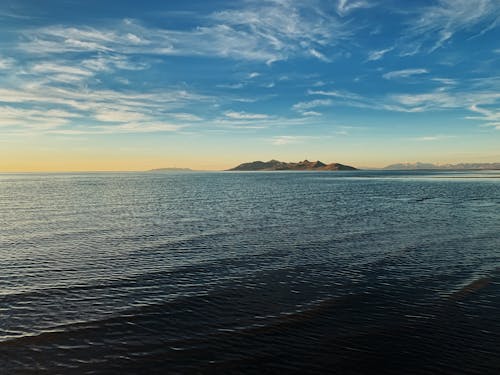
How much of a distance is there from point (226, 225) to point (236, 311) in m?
26.1

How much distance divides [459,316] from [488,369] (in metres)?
4.75

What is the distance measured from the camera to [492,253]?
29.4m

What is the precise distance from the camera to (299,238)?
36.6 meters

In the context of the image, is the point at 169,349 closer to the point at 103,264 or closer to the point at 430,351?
the point at 430,351

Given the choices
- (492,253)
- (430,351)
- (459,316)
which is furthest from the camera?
(492,253)

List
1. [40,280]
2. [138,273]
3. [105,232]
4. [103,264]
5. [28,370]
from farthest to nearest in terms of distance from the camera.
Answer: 1. [105,232]
2. [103,264]
3. [138,273]
4. [40,280]
5. [28,370]

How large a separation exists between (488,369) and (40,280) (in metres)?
23.2

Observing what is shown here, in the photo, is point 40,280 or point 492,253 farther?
point 492,253

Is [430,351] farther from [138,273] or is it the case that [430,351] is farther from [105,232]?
[105,232]

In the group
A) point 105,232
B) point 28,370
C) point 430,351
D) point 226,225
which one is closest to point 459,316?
point 430,351

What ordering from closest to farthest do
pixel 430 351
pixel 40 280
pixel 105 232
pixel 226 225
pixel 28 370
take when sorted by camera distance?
pixel 28 370
pixel 430 351
pixel 40 280
pixel 105 232
pixel 226 225

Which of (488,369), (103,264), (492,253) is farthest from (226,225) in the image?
(488,369)

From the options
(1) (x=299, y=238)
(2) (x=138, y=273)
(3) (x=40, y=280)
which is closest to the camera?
(3) (x=40, y=280)

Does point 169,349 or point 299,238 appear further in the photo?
point 299,238
